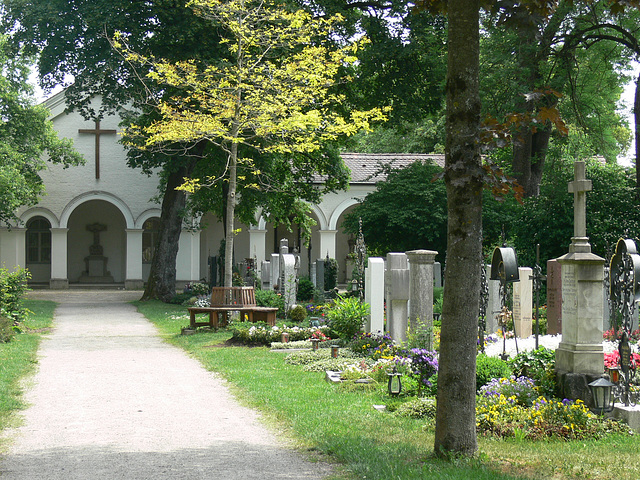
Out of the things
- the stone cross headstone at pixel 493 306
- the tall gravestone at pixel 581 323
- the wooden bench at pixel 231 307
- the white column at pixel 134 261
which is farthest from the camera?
the white column at pixel 134 261

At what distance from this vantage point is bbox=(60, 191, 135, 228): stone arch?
33.8m

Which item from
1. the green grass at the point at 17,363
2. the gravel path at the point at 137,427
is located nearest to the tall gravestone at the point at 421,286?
the gravel path at the point at 137,427

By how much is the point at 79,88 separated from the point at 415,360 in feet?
60.8

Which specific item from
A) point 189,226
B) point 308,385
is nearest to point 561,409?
point 308,385

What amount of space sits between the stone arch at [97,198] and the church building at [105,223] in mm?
44

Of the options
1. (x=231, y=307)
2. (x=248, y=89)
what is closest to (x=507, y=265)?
(x=231, y=307)

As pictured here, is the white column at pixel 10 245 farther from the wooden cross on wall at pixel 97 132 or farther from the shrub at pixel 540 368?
the shrub at pixel 540 368

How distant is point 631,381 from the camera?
8.35 m

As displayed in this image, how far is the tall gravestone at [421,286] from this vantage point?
11102 mm

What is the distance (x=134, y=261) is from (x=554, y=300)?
78.5 feet

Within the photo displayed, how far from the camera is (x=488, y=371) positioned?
840 cm

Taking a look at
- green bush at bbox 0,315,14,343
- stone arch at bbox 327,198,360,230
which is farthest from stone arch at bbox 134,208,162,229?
green bush at bbox 0,315,14,343

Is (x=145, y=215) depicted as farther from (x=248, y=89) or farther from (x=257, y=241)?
(x=248, y=89)

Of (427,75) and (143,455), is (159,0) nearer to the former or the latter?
(427,75)
